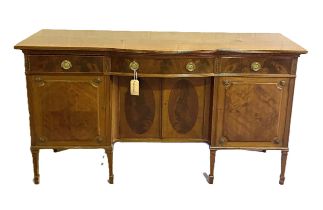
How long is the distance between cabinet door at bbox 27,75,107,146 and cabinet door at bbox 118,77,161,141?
192mm

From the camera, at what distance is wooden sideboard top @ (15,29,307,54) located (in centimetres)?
277

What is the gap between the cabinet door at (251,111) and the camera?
9.48 ft

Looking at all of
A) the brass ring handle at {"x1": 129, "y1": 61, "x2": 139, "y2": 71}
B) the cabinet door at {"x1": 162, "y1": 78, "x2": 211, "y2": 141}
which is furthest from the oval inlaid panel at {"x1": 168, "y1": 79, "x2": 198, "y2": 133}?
the brass ring handle at {"x1": 129, "y1": 61, "x2": 139, "y2": 71}

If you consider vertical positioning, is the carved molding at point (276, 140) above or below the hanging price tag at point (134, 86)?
below

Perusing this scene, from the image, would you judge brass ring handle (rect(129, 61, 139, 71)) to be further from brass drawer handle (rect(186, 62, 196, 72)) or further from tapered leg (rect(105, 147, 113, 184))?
tapered leg (rect(105, 147, 113, 184))

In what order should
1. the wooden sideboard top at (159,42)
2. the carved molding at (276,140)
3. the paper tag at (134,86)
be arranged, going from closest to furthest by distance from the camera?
the wooden sideboard top at (159,42)
the paper tag at (134,86)
the carved molding at (276,140)

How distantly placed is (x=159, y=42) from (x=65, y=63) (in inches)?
24.5

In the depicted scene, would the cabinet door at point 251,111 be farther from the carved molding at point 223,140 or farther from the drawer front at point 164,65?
the drawer front at point 164,65

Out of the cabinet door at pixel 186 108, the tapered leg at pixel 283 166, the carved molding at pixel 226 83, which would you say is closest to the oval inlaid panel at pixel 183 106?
the cabinet door at pixel 186 108

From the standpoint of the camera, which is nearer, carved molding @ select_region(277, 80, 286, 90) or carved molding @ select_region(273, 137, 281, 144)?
carved molding @ select_region(277, 80, 286, 90)

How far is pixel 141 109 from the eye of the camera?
10.2 feet

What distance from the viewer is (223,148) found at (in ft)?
9.95

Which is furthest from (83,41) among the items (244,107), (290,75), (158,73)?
(290,75)

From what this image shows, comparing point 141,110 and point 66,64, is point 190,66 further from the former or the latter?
point 66,64
